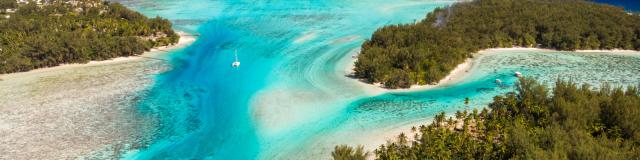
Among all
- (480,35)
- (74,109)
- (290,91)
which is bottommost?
(74,109)

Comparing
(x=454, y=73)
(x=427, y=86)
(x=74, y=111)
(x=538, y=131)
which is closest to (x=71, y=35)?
(x=74, y=111)

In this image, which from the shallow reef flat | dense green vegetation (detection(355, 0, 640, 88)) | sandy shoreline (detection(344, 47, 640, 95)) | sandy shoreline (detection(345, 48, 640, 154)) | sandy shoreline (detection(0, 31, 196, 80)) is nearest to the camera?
the shallow reef flat

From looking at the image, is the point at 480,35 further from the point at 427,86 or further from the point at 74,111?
the point at 74,111

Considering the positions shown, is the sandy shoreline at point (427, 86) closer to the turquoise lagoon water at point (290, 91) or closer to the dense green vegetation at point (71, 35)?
the turquoise lagoon water at point (290, 91)

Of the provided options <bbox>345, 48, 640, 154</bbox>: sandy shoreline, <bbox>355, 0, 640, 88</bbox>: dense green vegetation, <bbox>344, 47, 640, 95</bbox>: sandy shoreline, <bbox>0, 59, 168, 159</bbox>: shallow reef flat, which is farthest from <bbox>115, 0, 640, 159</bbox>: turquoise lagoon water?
<bbox>355, 0, 640, 88</bbox>: dense green vegetation

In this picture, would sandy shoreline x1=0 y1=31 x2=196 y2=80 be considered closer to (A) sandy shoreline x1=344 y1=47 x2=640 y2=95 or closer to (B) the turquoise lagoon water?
(B) the turquoise lagoon water

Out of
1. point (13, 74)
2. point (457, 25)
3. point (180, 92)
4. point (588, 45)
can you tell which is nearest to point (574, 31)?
point (588, 45)
